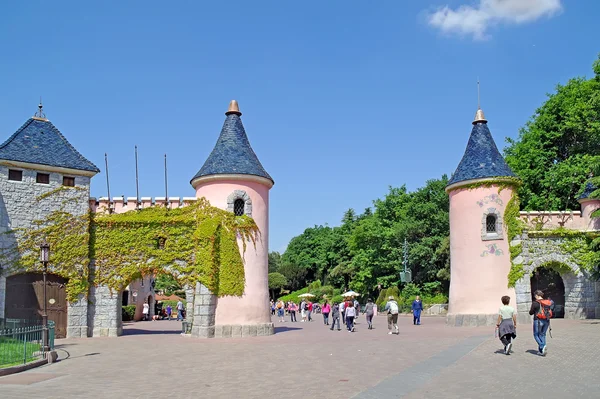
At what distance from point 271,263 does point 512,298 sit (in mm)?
67989

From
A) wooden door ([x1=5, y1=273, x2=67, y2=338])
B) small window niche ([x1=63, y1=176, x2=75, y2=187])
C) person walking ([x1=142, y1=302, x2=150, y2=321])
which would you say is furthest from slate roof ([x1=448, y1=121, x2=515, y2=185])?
person walking ([x1=142, y1=302, x2=150, y2=321])

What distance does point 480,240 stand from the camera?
27203 mm

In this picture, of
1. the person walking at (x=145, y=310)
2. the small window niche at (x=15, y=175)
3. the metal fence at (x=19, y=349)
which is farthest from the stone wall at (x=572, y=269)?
the person walking at (x=145, y=310)

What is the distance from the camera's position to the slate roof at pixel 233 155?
25.1 meters

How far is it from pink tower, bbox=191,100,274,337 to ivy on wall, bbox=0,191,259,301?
0.38m

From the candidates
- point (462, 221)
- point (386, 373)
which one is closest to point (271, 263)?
point (462, 221)

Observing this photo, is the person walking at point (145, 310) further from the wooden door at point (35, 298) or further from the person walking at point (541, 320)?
the person walking at point (541, 320)

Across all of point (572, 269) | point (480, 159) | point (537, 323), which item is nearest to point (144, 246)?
point (480, 159)

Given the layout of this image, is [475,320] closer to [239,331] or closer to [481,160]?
[481,160]

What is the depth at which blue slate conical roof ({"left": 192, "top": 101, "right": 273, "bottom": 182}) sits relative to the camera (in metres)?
25.1

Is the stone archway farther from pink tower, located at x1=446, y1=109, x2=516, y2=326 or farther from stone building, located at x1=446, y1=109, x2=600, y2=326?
pink tower, located at x1=446, y1=109, x2=516, y2=326

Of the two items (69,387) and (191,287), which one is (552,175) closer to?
(191,287)

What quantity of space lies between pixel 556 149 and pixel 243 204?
23825 mm

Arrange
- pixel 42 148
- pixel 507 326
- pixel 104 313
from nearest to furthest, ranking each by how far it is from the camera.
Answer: pixel 507 326, pixel 42 148, pixel 104 313
